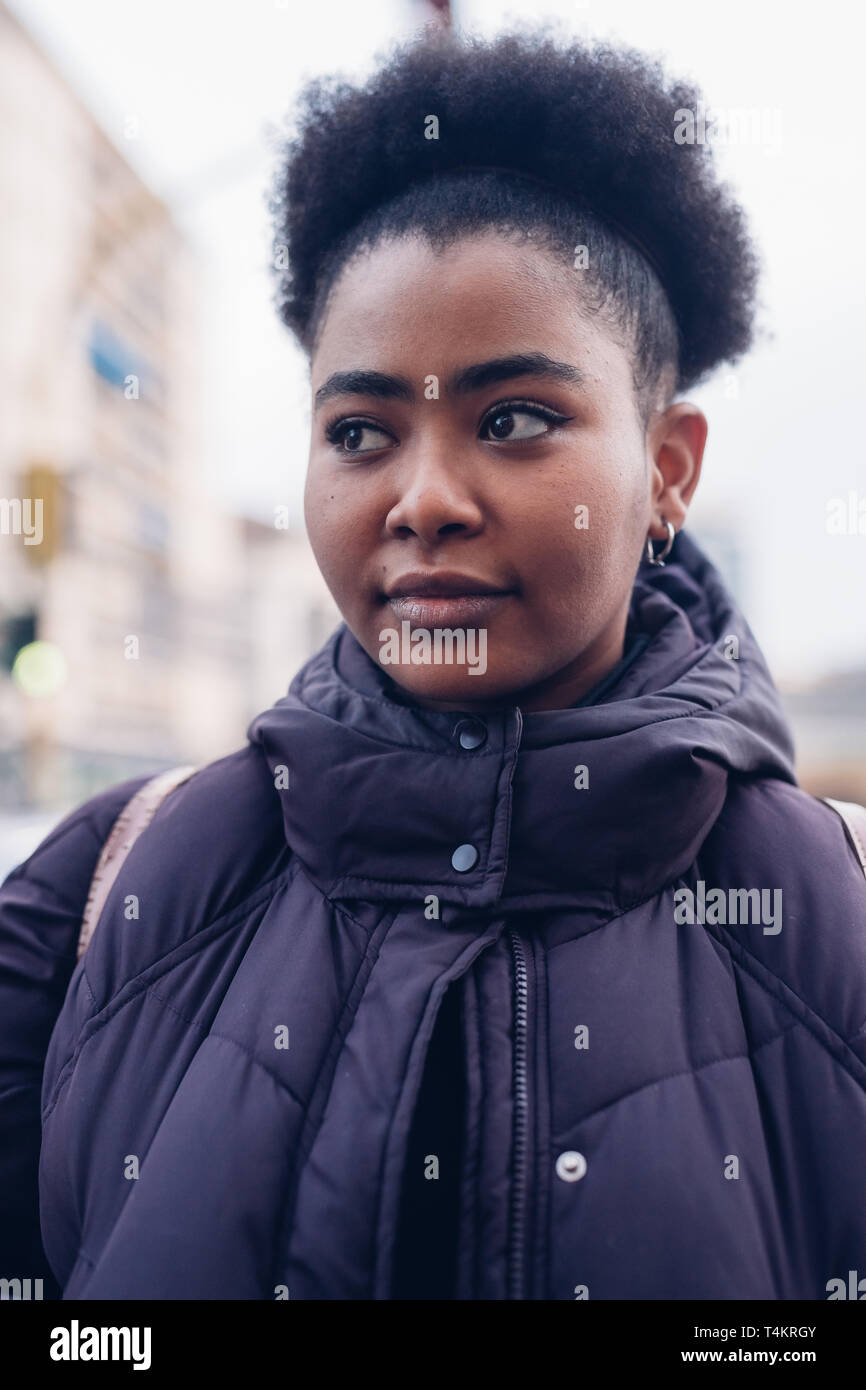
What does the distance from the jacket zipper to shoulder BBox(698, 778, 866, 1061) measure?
26 centimetres

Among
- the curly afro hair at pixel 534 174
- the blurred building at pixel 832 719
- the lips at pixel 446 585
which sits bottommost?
the lips at pixel 446 585

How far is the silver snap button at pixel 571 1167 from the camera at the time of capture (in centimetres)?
110

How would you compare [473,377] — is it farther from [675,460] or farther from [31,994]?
Result: [31,994]

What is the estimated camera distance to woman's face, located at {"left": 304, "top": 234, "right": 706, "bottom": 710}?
124 cm

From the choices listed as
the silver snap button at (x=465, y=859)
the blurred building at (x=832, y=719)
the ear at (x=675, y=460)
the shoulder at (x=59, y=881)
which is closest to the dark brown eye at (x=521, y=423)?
the ear at (x=675, y=460)

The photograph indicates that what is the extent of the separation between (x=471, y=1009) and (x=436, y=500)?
22.6 inches

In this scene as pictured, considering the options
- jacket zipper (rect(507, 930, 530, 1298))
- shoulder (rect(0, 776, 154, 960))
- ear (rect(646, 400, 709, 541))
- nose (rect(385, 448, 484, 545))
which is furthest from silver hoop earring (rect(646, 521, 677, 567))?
shoulder (rect(0, 776, 154, 960))

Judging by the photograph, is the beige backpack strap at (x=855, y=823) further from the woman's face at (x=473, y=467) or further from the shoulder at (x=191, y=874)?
the shoulder at (x=191, y=874)

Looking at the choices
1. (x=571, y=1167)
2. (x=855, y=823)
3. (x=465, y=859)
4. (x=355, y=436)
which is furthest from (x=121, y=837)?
(x=855, y=823)

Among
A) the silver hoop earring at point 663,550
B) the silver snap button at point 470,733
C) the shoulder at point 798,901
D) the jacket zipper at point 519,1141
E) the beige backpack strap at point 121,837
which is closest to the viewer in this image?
the jacket zipper at point 519,1141

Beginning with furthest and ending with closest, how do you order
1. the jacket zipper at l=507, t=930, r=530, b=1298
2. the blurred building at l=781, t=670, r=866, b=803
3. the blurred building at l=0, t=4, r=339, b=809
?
the blurred building at l=781, t=670, r=866, b=803 → the blurred building at l=0, t=4, r=339, b=809 → the jacket zipper at l=507, t=930, r=530, b=1298

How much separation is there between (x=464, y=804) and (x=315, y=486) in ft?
1.51

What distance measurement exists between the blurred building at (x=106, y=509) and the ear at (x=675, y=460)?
18.3 ft

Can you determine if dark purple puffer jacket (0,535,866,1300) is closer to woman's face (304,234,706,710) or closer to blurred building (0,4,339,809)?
woman's face (304,234,706,710)
